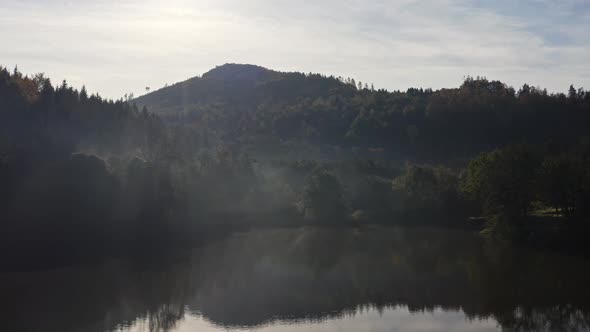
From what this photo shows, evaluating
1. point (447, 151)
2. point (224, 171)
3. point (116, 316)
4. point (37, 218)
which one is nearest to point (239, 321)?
point (116, 316)

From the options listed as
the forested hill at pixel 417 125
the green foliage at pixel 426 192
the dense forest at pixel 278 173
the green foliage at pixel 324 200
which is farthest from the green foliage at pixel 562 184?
the forested hill at pixel 417 125

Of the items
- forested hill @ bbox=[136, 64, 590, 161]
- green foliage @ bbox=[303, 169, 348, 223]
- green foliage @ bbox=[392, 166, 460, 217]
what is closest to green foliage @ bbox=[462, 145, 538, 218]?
green foliage @ bbox=[392, 166, 460, 217]

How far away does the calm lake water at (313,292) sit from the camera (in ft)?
124

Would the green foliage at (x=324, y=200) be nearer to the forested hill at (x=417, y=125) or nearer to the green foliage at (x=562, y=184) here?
the green foliage at (x=562, y=184)

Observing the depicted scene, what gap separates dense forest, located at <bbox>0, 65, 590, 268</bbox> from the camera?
60.9 metres

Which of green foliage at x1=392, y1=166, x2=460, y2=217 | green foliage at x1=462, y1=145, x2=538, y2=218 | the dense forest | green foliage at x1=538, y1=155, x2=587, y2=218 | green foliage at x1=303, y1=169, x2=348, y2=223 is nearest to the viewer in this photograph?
the dense forest

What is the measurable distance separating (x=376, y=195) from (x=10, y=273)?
204 feet

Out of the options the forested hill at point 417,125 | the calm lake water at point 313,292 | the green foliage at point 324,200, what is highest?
the forested hill at point 417,125

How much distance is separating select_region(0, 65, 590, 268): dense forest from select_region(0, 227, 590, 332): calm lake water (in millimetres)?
7050

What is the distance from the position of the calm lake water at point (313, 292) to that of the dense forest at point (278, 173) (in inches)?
278

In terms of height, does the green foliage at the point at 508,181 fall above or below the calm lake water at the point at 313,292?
above

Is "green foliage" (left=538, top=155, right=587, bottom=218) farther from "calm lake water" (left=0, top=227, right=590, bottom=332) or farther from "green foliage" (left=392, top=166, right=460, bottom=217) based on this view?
"green foliage" (left=392, top=166, right=460, bottom=217)

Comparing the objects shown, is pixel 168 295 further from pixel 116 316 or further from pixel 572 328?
pixel 572 328

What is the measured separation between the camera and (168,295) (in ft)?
147
